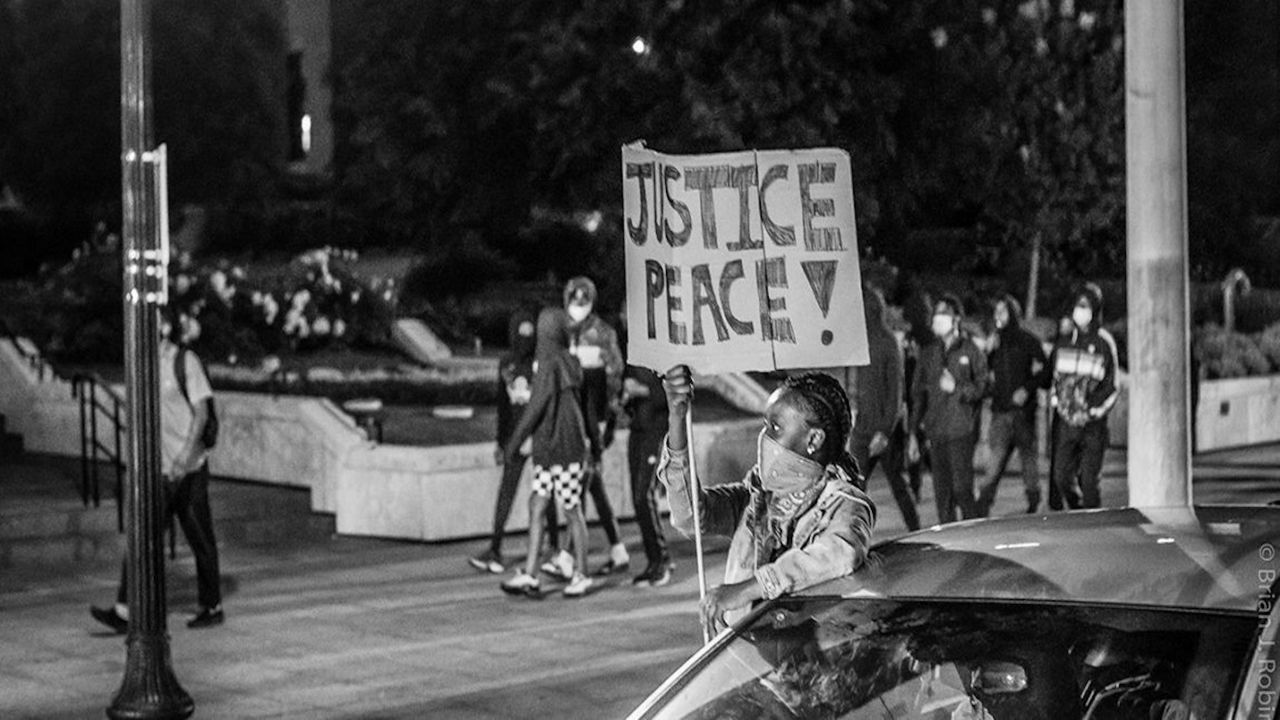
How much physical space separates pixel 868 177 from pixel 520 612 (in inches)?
512

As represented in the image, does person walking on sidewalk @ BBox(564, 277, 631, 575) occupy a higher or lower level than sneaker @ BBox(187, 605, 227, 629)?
higher

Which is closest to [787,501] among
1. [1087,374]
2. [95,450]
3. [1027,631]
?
[1027,631]

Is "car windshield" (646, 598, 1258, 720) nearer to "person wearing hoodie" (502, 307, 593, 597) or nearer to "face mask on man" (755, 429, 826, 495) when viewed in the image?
"face mask on man" (755, 429, 826, 495)

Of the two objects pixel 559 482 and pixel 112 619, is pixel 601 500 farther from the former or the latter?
pixel 112 619

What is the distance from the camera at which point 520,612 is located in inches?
464

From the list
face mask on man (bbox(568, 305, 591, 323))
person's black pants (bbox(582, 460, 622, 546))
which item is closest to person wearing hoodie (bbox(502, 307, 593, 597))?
face mask on man (bbox(568, 305, 591, 323))

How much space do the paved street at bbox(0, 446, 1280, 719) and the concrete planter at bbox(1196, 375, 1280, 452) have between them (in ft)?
29.6

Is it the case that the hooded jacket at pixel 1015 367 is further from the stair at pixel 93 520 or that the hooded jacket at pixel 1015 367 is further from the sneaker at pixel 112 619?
the sneaker at pixel 112 619

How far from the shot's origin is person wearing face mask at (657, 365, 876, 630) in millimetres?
4586

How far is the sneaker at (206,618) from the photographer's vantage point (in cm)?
1150

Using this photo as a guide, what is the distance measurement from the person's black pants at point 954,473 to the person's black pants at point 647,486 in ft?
6.75

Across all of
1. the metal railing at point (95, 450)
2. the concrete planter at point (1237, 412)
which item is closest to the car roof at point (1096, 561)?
the metal railing at point (95, 450)

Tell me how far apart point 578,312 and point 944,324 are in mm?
2712

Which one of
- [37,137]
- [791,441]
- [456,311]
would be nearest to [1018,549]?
[791,441]
